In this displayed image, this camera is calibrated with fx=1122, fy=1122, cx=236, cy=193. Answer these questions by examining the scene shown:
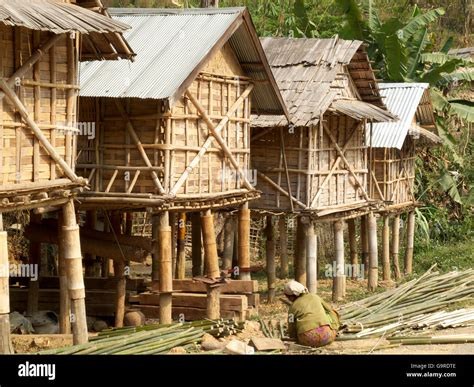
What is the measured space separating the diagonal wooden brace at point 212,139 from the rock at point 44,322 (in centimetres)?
351

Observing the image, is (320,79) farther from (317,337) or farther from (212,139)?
(317,337)

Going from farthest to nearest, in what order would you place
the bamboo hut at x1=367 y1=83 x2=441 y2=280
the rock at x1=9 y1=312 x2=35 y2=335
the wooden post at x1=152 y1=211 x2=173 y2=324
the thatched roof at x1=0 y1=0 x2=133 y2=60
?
the bamboo hut at x1=367 y1=83 x2=441 y2=280 < the wooden post at x1=152 y1=211 x2=173 y2=324 < the rock at x1=9 y1=312 x2=35 y2=335 < the thatched roof at x1=0 y1=0 x2=133 y2=60

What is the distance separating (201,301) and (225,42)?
5395mm

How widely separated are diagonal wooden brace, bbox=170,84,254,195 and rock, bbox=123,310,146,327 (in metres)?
2.63

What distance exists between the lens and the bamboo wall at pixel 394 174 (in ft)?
111

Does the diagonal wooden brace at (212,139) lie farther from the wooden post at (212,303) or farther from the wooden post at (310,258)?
the wooden post at (310,258)

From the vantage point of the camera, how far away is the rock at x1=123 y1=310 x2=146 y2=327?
880 inches

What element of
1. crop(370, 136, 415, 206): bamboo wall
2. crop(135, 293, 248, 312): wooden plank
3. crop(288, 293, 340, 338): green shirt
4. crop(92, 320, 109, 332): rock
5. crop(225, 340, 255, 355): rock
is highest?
crop(370, 136, 415, 206): bamboo wall

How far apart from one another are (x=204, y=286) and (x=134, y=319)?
209 centimetres

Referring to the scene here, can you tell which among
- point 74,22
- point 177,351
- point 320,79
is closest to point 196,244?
point 320,79

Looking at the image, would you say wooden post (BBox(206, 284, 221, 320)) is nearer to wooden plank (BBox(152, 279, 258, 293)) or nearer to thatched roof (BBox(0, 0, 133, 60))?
wooden plank (BBox(152, 279, 258, 293))

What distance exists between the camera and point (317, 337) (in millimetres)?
18797

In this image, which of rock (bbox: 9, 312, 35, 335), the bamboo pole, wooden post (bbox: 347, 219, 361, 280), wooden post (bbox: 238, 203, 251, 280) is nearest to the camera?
rock (bbox: 9, 312, 35, 335)

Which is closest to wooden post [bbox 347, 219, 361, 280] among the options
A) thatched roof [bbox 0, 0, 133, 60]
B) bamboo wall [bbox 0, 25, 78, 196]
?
thatched roof [bbox 0, 0, 133, 60]
